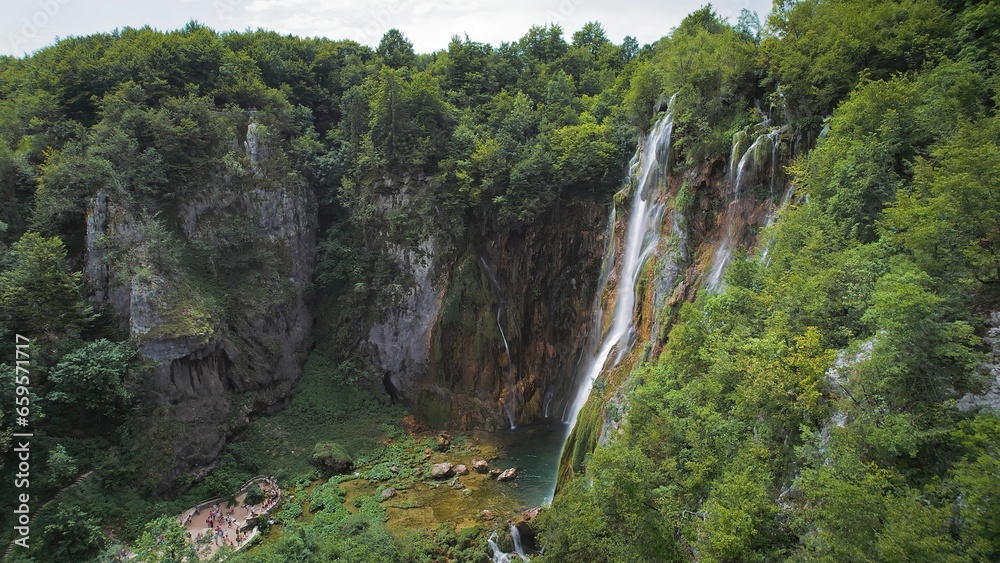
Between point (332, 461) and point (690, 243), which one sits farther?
point (332, 461)

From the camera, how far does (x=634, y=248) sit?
23.2m

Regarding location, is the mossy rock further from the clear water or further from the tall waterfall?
the tall waterfall

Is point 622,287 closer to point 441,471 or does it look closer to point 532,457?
point 532,457

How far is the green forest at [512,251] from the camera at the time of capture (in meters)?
7.79

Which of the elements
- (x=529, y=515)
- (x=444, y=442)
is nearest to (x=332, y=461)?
(x=444, y=442)

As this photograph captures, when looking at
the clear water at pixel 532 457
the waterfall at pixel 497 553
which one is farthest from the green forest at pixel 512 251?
the clear water at pixel 532 457

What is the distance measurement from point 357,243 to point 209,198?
8.87 meters

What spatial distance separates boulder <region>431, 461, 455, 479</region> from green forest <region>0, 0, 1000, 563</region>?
141cm

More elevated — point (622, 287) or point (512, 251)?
A: point (512, 251)

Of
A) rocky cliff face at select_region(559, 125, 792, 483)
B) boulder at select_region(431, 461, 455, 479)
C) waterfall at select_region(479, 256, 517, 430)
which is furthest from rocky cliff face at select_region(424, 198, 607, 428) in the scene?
rocky cliff face at select_region(559, 125, 792, 483)

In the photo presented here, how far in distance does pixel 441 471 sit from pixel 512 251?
46.7 feet

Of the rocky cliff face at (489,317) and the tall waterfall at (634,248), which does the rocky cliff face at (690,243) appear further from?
the rocky cliff face at (489,317)

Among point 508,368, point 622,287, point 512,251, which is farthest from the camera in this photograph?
point 512,251

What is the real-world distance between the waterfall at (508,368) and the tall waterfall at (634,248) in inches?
189
